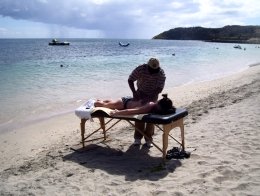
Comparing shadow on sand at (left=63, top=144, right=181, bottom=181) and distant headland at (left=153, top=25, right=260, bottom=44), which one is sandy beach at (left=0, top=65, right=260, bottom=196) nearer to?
shadow on sand at (left=63, top=144, right=181, bottom=181)

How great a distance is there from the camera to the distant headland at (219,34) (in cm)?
12157

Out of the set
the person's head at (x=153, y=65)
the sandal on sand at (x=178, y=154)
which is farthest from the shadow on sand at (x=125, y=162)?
the person's head at (x=153, y=65)

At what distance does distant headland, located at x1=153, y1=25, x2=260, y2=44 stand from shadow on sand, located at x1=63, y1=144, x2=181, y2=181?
353ft

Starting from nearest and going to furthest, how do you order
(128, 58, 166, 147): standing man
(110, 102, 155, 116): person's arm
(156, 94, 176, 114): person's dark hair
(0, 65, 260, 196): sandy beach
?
(0, 65, 260, 196): sandy beach → (156, 94, 176, 114): person's dark hair → (110, 102, 155, 116): person's arm → (128, 58, 166, 147): standing man

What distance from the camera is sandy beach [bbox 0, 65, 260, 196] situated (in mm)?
4281

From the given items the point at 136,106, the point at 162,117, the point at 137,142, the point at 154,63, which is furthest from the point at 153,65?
the point at 137,142

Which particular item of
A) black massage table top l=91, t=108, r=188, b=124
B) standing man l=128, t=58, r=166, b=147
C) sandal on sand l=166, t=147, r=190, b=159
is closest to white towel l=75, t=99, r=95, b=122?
black massage table top l=91, t=108, r=188, b=124

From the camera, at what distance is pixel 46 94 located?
561 inches

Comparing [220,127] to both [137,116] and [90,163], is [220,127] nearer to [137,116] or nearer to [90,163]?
[137,116]

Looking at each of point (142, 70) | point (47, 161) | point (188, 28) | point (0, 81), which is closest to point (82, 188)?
point (47, 161)

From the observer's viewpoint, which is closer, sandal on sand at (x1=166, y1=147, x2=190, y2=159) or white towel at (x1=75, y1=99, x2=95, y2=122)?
sandal on sand at (x1=166, y1=147, x2=190, y2=159)

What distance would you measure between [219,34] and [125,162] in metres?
147

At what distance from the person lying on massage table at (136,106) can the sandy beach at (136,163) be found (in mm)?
713

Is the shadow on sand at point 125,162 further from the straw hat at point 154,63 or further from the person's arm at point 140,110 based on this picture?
the straw hat at point 154,63
